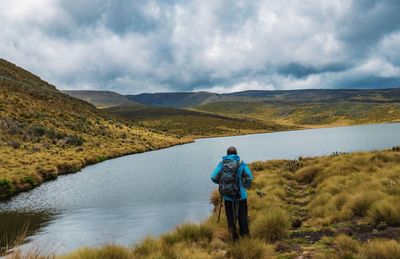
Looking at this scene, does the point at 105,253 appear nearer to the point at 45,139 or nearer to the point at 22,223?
the point at 22,223

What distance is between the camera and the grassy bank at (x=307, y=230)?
9.91m

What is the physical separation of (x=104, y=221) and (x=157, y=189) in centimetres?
997

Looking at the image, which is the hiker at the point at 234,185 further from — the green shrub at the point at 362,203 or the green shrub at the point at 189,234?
the green shrub at the point at 362,203

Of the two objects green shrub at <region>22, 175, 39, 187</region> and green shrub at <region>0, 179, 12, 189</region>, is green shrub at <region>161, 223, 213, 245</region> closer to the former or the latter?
green shrub at <region>0, 179, 12, 189</region>

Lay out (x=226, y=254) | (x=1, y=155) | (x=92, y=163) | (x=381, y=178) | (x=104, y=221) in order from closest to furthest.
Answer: (x=226, y=254) < (x=381, y=178) < (x=104, y=221) < (x=1, y=155) < (x=92, y=163)

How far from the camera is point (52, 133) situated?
62344 millimetres

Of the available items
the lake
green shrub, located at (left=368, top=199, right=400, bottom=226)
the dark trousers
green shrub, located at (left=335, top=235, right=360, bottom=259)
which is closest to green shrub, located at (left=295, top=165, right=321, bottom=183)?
the lake

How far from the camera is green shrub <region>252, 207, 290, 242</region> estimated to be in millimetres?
12094

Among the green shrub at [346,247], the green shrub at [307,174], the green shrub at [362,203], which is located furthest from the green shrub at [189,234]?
the green shrub at [307,174]

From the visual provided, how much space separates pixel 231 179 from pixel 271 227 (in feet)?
8.03

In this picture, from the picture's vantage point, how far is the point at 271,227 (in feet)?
40.6

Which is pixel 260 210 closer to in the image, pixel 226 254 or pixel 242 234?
pixel 242 234

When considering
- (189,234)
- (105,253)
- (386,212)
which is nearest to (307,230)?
(386,212)

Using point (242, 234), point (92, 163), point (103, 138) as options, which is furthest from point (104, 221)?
point (103, 138)
